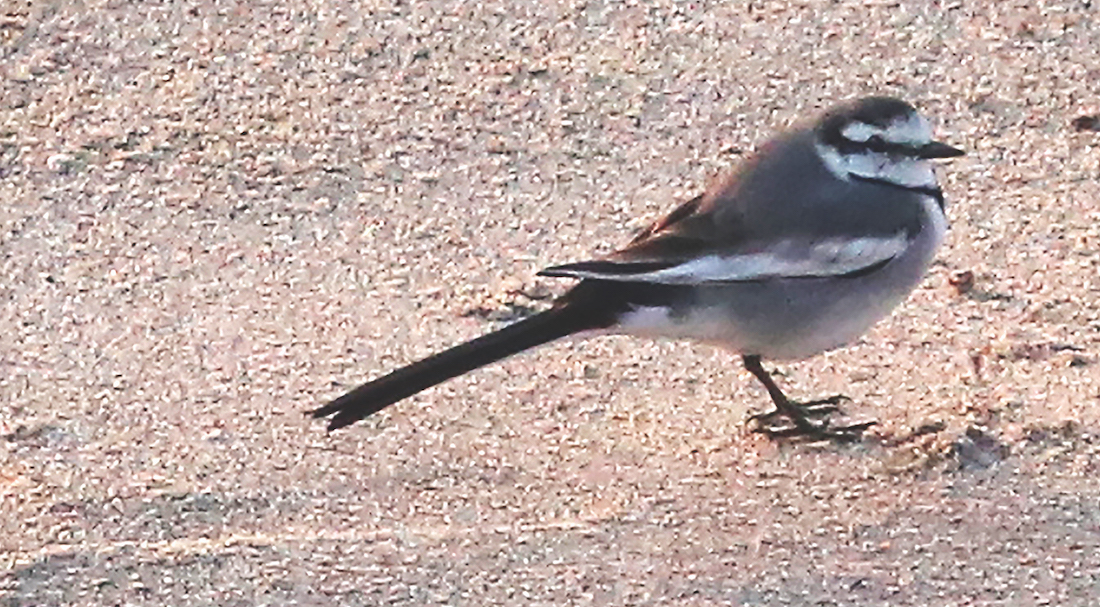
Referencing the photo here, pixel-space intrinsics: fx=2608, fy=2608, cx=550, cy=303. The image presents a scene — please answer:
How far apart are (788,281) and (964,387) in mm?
472

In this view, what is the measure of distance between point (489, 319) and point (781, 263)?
843 millimetres

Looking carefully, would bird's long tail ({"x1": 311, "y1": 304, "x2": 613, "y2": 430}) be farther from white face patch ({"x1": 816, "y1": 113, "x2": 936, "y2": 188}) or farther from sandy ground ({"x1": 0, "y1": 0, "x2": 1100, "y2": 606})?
white face patch ({"x1": 816, "y1": 113, "x2": 936, "y2": 188})

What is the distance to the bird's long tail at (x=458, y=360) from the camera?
→ 512 centimetres

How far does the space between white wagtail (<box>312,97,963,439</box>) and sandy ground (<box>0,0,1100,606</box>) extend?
8.0 inches

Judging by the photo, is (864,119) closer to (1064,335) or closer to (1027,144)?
(1064,335)

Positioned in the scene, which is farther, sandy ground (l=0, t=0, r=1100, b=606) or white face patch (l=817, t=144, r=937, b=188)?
white face patch (l=817, t=144, r=937, b=188)

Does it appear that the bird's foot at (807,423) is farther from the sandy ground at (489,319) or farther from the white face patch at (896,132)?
the white face patch at (896,132)

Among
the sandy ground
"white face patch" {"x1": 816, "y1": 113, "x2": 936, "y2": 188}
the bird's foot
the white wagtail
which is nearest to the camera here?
the sandy ground

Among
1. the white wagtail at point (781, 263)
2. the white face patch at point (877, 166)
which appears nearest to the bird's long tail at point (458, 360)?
the white wagtail at point (781, 263)

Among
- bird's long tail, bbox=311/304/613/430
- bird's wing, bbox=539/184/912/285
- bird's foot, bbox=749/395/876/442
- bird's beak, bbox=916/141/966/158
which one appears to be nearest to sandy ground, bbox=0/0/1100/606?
bird's foot, bbox=749/395/876/442

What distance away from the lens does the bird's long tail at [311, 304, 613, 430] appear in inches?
202

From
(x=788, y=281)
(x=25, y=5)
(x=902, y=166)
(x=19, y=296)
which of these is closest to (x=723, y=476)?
(x=788, y=281)

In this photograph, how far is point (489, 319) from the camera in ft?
19.7

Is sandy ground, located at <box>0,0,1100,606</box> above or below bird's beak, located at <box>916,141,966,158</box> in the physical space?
below
